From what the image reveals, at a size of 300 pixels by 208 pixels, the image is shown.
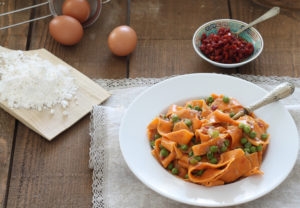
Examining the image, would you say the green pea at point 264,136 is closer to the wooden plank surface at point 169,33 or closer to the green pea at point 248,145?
the green pea at point 248,145

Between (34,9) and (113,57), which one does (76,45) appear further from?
(34,9)

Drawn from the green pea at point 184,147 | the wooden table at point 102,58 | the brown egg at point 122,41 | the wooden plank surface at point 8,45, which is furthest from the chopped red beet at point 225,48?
the wooden plank surface at point 8,45

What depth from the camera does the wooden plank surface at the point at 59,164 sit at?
2.07 metres

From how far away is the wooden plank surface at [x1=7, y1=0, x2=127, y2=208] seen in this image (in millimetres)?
2066

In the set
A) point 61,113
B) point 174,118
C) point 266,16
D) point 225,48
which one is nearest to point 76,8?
point 61,113

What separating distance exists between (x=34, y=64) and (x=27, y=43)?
0.49m

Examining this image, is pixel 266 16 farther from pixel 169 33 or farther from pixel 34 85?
pixel 34 85

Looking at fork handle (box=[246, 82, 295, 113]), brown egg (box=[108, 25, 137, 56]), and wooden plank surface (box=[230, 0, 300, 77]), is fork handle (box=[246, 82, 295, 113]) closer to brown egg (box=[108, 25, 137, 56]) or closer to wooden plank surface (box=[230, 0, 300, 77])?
wooden plank surface (box=[230, 0, 300, 77])

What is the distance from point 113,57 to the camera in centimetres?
284

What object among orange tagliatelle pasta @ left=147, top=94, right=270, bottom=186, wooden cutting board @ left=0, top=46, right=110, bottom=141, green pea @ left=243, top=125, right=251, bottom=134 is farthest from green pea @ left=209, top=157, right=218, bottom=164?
wooden cutting board @ left=0, top=46, right=110, bottom=141

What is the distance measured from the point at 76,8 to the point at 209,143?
5.49 feet

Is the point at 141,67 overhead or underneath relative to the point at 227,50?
underneath

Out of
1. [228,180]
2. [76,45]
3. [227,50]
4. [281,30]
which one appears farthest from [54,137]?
[281,30]

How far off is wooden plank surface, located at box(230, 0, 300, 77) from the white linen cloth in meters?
0.22
